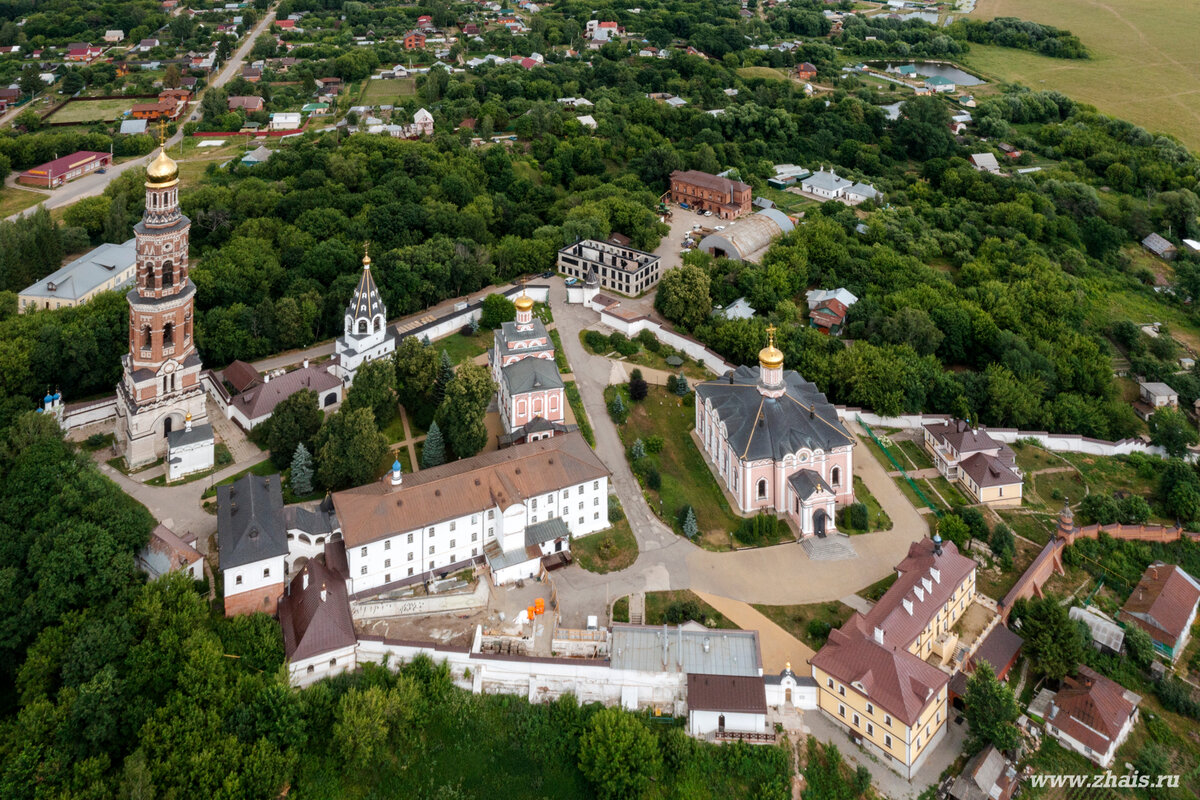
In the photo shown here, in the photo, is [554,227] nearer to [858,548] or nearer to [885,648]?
[858,548]

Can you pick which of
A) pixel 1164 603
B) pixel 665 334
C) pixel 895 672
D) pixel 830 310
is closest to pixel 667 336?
pixel 665 334

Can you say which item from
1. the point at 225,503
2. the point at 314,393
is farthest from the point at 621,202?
the point at 225,503

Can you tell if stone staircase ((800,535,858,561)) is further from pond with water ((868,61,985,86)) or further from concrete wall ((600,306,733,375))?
pond with water ((868,61,985,86))

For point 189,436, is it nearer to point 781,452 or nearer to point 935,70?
point 781,452

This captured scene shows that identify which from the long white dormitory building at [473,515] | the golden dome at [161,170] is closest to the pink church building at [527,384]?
the long white dormitory building at [473,515]

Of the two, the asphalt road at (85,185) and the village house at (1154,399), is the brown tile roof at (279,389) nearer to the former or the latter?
the asphalt road at (85,185)
